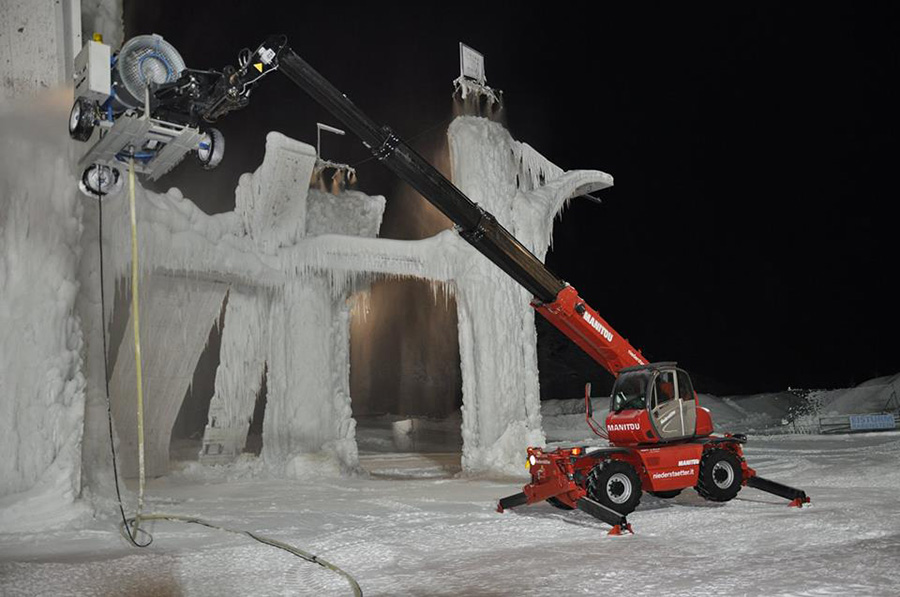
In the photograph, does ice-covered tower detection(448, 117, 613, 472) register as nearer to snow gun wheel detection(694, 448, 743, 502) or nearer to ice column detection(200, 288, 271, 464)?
ice column detection(200, 288, 271, 464)

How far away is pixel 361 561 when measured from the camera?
733 cm

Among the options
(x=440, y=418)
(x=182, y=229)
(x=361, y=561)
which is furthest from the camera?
(x=440, y=418)

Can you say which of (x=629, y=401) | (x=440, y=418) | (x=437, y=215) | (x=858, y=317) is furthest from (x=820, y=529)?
(x=858, y=317)

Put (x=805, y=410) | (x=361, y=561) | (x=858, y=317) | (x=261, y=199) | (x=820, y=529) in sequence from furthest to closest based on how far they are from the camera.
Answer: (x=858, y=317) < (x=805, y=410) < (x=261, y=199) < (x=820, y=529) < (x=361, y=561)

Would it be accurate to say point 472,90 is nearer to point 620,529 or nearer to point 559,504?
point 559,504

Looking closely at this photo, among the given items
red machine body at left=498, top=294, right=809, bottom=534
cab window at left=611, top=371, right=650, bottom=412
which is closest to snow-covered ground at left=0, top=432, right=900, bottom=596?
red machine body at left=498, top=294, right=809, bottom=534

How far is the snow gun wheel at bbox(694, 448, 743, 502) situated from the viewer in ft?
33.2

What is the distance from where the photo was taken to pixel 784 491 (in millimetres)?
9773

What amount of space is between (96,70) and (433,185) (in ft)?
14.6

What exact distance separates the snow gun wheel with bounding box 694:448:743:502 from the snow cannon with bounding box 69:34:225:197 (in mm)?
7240

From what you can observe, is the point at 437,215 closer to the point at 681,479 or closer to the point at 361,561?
the point at 681,479

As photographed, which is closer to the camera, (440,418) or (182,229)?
(182,229)

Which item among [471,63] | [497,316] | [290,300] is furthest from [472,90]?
[290,300]

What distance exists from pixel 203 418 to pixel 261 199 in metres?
22.8
